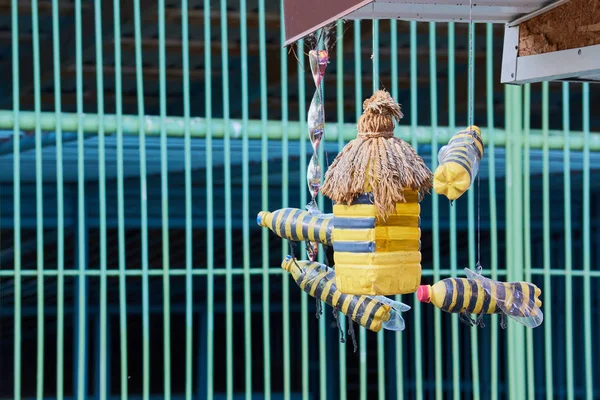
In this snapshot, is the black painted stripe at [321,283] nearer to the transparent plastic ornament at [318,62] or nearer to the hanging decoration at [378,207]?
the hanging decoration at [378,207]

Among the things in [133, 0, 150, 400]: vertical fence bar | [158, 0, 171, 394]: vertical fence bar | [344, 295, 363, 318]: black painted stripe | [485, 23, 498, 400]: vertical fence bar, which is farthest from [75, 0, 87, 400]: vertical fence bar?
[344, 295, 363, 318]: black painted stripe

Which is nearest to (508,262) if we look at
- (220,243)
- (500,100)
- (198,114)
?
(500,100)

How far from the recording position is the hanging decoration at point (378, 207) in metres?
2.82

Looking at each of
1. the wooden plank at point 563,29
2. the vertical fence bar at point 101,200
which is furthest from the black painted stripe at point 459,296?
the vertical fence bar at point 101,200

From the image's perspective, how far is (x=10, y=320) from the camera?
369 inches

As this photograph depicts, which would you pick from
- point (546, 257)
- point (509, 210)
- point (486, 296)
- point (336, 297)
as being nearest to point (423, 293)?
point (486, 296)

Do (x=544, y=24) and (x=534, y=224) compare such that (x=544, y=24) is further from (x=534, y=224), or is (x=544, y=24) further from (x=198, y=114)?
(x=534, y=224)

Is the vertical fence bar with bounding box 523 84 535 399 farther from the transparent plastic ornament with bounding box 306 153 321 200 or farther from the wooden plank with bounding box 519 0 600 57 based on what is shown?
the transparent plastic ornament with bounding box 306 153 321 200

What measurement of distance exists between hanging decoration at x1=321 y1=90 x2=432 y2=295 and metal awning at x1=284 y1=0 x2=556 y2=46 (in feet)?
1.17

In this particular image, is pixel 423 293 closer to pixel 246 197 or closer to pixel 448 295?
pixel 448 295

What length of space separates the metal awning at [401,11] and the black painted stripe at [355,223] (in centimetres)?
57

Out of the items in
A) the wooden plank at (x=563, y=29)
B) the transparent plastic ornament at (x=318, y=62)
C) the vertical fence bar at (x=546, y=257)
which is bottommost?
the vertical fence bar at (x=546, y=257)

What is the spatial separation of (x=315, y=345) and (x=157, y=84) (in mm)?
5960

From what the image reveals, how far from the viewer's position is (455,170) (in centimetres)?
268
